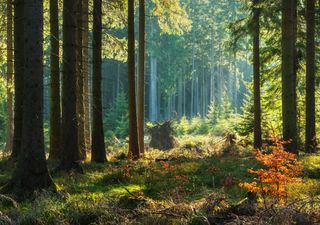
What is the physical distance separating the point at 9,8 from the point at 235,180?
1353cm

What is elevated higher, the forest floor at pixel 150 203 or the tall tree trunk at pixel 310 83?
the tall tree trunk at pixel 310 83

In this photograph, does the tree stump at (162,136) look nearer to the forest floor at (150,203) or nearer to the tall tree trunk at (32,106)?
the forest floor at (150,203)

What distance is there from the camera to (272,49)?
2130cm

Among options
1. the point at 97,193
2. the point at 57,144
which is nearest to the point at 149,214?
the point at 97,193

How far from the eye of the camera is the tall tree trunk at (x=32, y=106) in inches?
340

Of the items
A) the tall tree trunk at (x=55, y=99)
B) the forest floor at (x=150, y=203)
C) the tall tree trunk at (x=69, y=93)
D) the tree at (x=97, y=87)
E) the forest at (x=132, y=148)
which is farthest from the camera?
the tall tree trunk at (x=55, y=99)

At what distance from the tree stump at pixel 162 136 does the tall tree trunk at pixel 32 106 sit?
18718 millimetres

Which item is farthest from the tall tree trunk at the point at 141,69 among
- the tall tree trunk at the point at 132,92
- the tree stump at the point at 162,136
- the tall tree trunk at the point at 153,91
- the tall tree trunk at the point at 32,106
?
the tall tree trunk at the point at 153,91

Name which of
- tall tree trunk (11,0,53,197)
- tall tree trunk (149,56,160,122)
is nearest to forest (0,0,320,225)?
tall tree trunk (11,0,53,197)

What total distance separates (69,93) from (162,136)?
1640cm

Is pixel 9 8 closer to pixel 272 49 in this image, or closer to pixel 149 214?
pixel 272 49

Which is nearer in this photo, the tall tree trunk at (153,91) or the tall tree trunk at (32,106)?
the tall tree trunk at (32,106)

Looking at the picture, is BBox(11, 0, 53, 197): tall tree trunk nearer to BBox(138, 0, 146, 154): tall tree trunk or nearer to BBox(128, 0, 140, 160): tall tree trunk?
BBox(128, 0, 140, 160): tall tree trunk

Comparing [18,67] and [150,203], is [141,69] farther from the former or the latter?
[150,203]
